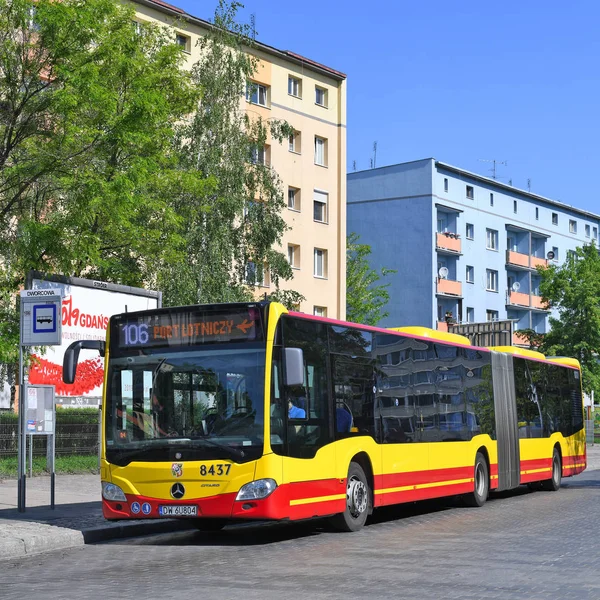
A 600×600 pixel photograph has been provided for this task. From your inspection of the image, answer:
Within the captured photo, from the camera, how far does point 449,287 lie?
235ft

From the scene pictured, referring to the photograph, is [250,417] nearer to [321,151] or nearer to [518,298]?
[321,151]

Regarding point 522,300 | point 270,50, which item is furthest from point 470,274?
point 270,50

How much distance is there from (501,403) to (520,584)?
1260cm

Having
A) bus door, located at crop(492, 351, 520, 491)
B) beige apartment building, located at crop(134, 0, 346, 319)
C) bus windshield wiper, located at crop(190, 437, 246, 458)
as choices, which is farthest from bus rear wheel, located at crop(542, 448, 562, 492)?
beige apartment building, located at crop(134, 0, 346, 319)

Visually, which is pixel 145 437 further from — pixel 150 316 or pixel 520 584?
pixel 520 584

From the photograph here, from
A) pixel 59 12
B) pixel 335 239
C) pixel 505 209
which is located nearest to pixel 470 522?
pixel 59 12

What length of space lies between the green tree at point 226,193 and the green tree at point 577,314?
25399 mm

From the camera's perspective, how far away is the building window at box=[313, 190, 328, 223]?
183 ft

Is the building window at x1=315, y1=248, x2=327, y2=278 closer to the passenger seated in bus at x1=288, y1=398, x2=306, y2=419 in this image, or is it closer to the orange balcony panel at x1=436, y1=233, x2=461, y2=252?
the orange balcony panel at x1=436, y1=233, x2=461, y2=252

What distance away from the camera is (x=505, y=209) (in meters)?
79.5

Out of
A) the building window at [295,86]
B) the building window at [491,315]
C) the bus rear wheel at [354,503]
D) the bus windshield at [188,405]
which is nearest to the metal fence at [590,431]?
the building window at [491,315]

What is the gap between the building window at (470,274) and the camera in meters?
74.8

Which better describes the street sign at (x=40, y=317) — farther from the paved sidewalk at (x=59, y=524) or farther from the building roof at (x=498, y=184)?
the building roof at (x=498, y=184)

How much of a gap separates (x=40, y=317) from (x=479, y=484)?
835 centimetres
